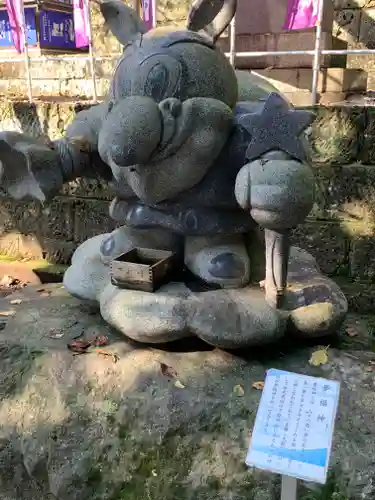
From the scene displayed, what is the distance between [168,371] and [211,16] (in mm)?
1498

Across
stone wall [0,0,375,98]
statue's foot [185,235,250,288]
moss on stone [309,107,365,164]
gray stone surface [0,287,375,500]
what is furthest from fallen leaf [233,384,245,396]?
stone wall [0,0,375,98]

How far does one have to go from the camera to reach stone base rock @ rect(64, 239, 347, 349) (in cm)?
227

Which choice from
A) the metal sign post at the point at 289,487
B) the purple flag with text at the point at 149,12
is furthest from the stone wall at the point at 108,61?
the metal sign post at the point at 289,487

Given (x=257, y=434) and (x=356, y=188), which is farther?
(x=356, y=188)

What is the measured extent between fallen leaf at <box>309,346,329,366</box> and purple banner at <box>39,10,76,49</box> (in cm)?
595

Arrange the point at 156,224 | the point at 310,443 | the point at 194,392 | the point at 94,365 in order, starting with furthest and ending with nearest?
the point at 156,224 < the point at 94,365 < the point at 194,392 < the point at 310,443

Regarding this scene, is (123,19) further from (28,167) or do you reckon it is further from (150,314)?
(150,314)

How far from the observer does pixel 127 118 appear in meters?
2.05

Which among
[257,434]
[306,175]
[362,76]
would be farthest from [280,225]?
[362,76]

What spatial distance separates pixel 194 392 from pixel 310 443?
2.88 ft

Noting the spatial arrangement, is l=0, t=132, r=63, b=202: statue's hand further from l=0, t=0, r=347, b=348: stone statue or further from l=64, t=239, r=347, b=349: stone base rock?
l=64, t=239, r=347, b=349: stone base rock

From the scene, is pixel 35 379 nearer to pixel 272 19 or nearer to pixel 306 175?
pixel 306 175

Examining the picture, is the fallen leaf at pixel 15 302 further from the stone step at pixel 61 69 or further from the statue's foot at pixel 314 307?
the stone step at pixel 61 69

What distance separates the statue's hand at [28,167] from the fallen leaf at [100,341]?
70 cm
